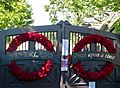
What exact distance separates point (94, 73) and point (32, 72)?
1873mm

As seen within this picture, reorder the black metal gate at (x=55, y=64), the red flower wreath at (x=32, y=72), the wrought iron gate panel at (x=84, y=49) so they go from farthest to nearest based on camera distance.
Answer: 1. the wrought iron gate panel at (x=84, y=49)
2. the black metal gate at (x=55, y=64)
3. the red flower wreath at (x=32, y=72)

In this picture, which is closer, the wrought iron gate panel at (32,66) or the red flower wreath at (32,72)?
the red flower wreath at (32,72)

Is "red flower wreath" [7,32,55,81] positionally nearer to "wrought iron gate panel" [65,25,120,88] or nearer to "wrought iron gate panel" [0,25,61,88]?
"wrought iron gate panel" [0,25,61,88]

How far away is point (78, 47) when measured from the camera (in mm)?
10461

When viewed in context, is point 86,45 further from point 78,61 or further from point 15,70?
point 15,70

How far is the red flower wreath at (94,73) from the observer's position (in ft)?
34.1

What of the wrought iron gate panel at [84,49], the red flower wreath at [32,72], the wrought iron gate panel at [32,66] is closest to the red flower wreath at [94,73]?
the wrought iron gate panel at [84,49]

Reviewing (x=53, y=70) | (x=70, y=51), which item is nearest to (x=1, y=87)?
(x=53, y=70)

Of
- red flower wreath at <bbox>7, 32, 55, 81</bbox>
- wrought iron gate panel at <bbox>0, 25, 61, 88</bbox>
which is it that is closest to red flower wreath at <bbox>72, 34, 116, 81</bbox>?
wrought iron gate panel at <bbox>0, 25, 61, 88</bbox>

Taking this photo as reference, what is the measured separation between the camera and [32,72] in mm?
10180

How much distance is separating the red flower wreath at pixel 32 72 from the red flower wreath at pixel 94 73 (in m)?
0.78

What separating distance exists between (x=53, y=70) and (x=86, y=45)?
128cm

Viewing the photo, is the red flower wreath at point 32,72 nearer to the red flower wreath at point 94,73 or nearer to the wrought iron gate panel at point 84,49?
the wrought iron gate panel at point 84,49

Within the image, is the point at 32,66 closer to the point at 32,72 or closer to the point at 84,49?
the point at 32,72
